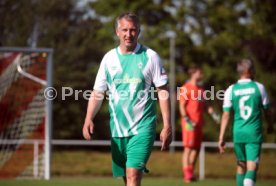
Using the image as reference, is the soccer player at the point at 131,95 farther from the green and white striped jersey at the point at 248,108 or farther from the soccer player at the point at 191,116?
the soccer player at the point at 191,116

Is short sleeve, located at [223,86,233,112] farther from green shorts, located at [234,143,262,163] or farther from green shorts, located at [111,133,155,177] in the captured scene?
green shorts, located at [111,133,155,177]

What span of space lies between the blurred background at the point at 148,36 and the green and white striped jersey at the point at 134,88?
32.4 metres

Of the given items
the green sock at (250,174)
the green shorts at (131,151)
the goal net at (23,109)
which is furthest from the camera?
the goal net at (23,109)

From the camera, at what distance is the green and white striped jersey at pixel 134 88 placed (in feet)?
25.2

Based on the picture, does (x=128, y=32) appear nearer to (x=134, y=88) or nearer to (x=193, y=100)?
(x=134, y=88)

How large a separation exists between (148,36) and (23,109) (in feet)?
101

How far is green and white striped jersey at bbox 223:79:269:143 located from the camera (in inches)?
419

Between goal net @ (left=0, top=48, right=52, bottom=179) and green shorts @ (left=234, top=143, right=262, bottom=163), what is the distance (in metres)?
5.87

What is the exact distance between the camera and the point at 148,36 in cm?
4866

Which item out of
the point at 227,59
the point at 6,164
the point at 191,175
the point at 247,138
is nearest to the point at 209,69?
the point at 227,59

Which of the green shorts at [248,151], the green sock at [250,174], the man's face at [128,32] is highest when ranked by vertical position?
the man's face at [128,32]

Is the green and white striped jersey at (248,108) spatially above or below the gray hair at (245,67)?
below

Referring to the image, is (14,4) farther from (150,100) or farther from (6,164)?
(150,100)

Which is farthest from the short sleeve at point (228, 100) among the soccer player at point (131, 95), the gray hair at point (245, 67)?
the soccer player at point (131, 95)
